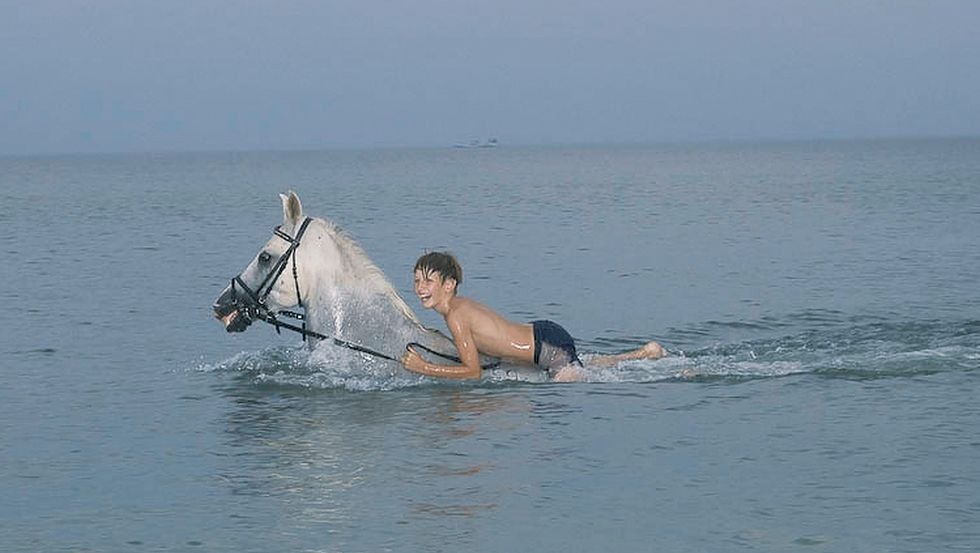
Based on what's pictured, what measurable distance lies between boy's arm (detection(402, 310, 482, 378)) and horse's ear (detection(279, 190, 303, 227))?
149cm

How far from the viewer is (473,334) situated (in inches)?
527

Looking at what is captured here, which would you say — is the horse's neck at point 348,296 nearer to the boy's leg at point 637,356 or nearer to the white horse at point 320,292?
the white horse at point 320,292

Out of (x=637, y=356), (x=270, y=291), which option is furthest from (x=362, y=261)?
(x=637, y=356)

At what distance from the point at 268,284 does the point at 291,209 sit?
0.77m

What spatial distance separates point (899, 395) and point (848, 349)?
10.7ft

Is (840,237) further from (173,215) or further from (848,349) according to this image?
(173,215)

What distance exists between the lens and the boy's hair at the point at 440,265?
1312cm

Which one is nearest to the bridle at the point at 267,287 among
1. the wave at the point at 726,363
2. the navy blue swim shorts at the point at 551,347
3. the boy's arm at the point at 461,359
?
the wave at the point at 726,363

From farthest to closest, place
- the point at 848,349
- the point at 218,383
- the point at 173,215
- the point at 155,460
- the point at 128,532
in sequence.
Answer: the point at 173,215
the point at 848,349
the point at 218,383
the point at 155,460
the point at 128,532

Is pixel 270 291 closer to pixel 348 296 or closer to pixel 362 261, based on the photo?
pixel 348 296

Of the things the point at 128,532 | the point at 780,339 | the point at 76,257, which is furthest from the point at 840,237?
the point at 128,532

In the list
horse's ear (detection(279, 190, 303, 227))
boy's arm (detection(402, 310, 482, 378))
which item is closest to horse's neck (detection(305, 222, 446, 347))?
horse's ear (detection(279, 190, 303, 227))

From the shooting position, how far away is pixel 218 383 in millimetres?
15828

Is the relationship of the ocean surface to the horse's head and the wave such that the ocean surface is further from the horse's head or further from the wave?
the horse's head
